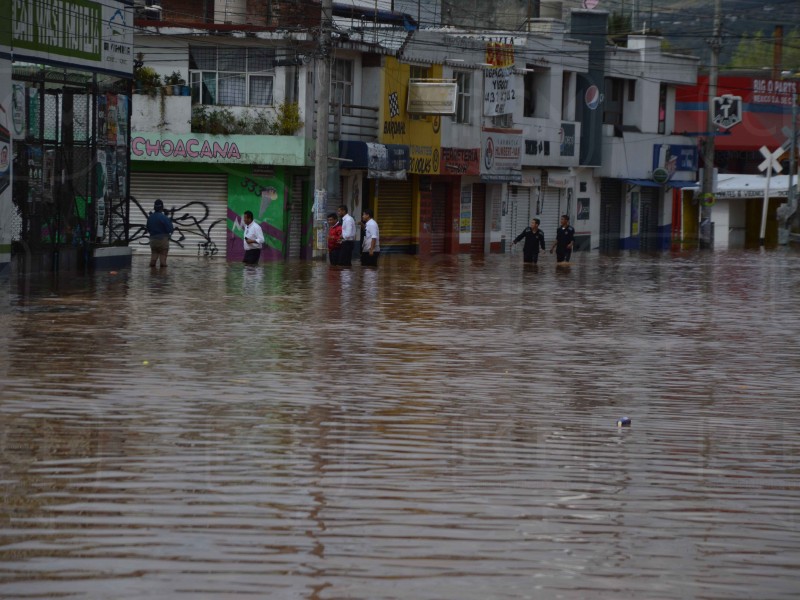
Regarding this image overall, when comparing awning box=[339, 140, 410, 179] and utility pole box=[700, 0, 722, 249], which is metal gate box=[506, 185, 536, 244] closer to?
utility pole box=[700, 0, 722, 249]

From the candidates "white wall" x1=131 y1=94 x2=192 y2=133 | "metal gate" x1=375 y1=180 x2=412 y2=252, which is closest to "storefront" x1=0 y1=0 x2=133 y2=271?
"white wall" x1=131 y1=94 x2=192 y2=133

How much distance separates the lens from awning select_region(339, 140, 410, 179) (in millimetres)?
42094

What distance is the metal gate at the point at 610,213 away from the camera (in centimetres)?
6022

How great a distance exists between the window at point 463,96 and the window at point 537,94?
15.9 ft

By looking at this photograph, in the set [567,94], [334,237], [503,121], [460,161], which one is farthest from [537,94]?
[334,237]

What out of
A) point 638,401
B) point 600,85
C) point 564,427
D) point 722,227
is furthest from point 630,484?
point 722,227

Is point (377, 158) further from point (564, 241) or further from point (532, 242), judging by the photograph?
point (564, 241)

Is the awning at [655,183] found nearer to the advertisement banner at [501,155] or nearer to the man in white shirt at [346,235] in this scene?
the advertisement banner at [501,155]

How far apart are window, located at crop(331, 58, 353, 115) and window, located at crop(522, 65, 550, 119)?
1211 cm

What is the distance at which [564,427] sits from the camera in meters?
10.4

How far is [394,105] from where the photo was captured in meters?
45.1

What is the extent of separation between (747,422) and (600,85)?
47938 millimetres

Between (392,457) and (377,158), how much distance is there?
34198mm

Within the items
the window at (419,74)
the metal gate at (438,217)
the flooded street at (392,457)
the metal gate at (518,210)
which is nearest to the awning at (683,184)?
the metal gate at (518,210)
